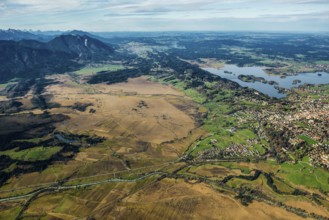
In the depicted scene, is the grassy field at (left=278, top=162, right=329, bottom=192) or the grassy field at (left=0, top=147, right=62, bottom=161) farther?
the grassy field at (left=0, top=147, right=62, bottom=161)

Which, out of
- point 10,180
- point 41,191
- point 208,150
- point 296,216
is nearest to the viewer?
point 296,216

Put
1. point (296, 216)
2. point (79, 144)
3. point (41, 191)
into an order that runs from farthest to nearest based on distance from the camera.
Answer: point (79, 144), point (41, 191), point (296, 216)

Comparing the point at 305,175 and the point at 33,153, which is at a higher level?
the point at 305,175

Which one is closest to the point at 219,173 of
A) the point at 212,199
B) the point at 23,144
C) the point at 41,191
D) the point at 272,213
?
the point at 212,199

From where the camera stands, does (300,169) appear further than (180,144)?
No

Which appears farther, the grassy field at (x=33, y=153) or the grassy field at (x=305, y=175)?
the grassy field at (x=33, y=153)

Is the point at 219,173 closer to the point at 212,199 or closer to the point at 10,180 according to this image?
the point at 212,199

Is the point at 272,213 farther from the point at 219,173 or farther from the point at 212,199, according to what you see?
the point at 219,173

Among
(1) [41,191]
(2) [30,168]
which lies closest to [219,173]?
(1) [41,191]

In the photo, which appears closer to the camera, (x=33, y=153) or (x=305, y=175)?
(x=305, y=175)
